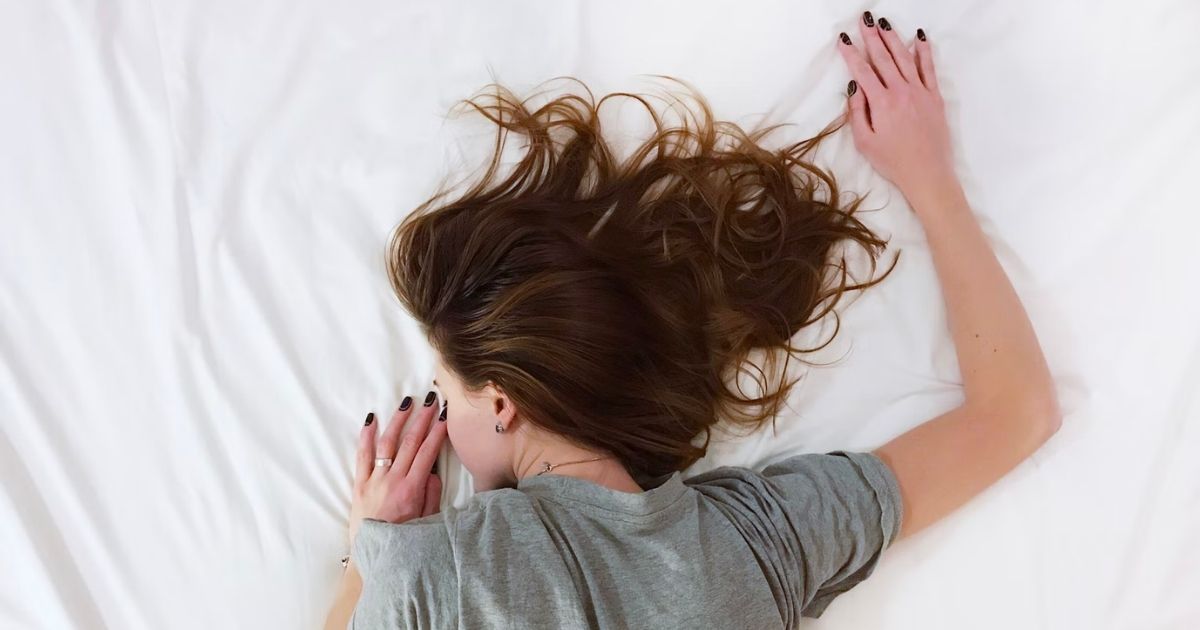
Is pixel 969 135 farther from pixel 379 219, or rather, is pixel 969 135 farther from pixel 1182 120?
pixel 379 219

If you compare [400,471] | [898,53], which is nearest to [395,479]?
[400,471]

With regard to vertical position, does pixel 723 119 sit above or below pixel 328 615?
above

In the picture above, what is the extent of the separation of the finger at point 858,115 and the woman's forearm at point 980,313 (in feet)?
0.36

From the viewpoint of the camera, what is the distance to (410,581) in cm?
92

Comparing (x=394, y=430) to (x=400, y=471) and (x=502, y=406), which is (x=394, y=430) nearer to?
(x=400, y=471)

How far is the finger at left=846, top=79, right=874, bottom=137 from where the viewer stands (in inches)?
47.0

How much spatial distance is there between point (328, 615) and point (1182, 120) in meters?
1.30

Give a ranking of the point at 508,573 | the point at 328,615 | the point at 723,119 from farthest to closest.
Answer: the point at 723,119
the point at 328,615
the point at 508,573

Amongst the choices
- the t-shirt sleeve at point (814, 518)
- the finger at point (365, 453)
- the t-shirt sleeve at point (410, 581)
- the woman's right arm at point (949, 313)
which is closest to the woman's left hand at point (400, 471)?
the finger at point (365, 453)

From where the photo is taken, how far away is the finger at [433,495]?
114 centimetres

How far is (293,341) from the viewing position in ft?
3.79

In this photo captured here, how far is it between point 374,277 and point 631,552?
0.50 metres

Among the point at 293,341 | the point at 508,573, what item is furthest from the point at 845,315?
the point at 293,341

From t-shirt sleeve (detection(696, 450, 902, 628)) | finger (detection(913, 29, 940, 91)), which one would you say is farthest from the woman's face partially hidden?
finger (detection(913, 29, 940, 91))
